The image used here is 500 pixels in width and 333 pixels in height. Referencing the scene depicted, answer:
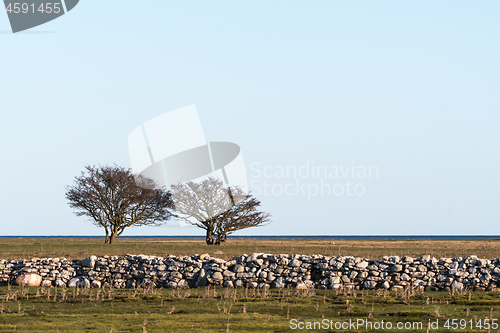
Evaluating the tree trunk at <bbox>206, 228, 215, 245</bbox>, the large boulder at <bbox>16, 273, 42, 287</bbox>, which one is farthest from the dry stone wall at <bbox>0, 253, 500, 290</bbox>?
the tree trunk at <bbox>206, 228, 215, 245</bbox>

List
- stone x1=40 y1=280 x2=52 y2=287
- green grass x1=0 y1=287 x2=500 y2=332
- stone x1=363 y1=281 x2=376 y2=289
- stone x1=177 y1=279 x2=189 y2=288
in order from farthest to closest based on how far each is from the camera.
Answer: stone x1=40 y1=280 x2=52 y2=287 → stone x1=177 y1=279 x2=189 y2=288 → stone x1=363 y1=281 x2=376 y2=289 → green grass x1=0 y1=287 x2=500 y2=332

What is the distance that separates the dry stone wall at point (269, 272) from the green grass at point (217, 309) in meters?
1.13

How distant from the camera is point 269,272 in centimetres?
2116

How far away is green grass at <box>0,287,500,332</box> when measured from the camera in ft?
40.8

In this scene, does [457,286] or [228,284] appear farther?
[228,284]

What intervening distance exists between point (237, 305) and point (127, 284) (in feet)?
24.4

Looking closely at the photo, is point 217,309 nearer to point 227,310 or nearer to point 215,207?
point 227,310

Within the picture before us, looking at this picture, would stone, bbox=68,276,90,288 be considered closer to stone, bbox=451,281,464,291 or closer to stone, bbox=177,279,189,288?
stone, bbox=177,279,189,288

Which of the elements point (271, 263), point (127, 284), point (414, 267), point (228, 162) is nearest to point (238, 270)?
point (271, 263)

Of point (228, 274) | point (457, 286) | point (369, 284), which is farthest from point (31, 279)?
point (457, 286)

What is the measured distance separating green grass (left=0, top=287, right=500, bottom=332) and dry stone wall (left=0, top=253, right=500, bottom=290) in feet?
3.72

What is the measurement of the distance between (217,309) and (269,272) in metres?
6.08

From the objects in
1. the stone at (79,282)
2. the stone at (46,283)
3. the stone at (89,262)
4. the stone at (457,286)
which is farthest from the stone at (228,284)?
the stone at (457,286)

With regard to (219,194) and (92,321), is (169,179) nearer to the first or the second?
(219,194)
